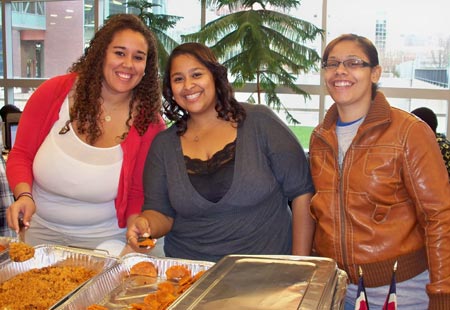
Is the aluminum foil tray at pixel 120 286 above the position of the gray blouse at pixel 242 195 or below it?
below

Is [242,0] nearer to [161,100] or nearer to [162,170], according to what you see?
[161,100]

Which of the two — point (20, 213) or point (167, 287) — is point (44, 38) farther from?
point (167, 287)

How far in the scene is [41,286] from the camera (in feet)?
4.47

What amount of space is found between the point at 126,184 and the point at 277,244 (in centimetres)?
65

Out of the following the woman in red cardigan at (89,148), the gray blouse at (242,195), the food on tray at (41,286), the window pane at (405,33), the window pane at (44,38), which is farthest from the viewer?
the window pane at (44,38)

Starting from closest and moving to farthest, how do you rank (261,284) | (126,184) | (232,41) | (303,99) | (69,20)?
(261,284) < (126,184) < (232,41) < (303,99) < (69,20)

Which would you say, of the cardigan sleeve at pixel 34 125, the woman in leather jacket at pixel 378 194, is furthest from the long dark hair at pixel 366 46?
the cardigan sleeve at pixel 34 125

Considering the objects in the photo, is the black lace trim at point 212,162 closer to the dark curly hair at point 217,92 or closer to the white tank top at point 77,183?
the dark curly hair at point 217,92

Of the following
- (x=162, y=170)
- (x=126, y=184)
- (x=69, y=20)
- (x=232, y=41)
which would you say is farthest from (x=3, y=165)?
(x=69, y=20)

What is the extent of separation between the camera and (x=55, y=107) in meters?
2.01

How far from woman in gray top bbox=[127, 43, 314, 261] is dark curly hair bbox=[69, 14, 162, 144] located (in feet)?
0.77

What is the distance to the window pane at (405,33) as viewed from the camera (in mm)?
5738

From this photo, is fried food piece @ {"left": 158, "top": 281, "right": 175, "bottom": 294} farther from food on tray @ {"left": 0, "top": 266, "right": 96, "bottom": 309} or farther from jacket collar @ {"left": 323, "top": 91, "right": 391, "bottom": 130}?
jacket collar @ {"left": 323, "top": 91, "right": 391, "bottom": 130}

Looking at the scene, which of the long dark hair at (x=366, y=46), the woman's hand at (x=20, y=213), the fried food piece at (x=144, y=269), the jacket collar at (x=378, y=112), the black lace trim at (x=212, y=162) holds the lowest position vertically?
the fried food piece at (x=144, y=269)
